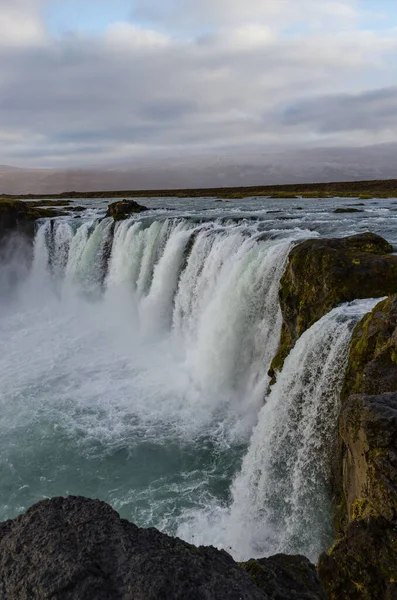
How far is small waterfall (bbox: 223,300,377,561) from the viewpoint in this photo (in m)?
8.61

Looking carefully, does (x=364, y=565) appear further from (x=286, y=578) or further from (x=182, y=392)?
(x=182, y=392)

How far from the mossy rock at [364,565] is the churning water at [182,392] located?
12.5ft

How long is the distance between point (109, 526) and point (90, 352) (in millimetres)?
17295

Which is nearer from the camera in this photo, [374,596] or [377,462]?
[374,596]

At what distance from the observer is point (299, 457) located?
9.14m

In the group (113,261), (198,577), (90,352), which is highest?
(198,577)

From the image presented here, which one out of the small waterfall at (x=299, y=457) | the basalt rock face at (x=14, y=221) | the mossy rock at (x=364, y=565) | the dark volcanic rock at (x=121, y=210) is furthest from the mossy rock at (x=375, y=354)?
the basalt rock face at (x=14, y=221)

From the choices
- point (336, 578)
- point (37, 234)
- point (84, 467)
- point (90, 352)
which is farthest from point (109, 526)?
Result: point (37, 234)

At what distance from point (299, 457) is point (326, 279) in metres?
4.68

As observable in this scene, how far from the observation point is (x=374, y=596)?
4.42 metres

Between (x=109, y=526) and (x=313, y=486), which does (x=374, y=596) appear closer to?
(x=109, y=526)


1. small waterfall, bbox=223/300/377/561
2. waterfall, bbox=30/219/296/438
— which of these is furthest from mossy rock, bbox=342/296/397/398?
waterfall, bbox=30/219/296/438

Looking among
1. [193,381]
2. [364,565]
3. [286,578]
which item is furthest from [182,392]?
[286,578]

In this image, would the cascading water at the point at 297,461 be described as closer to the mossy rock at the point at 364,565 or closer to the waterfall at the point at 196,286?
the waterfall at the point at 196,286
